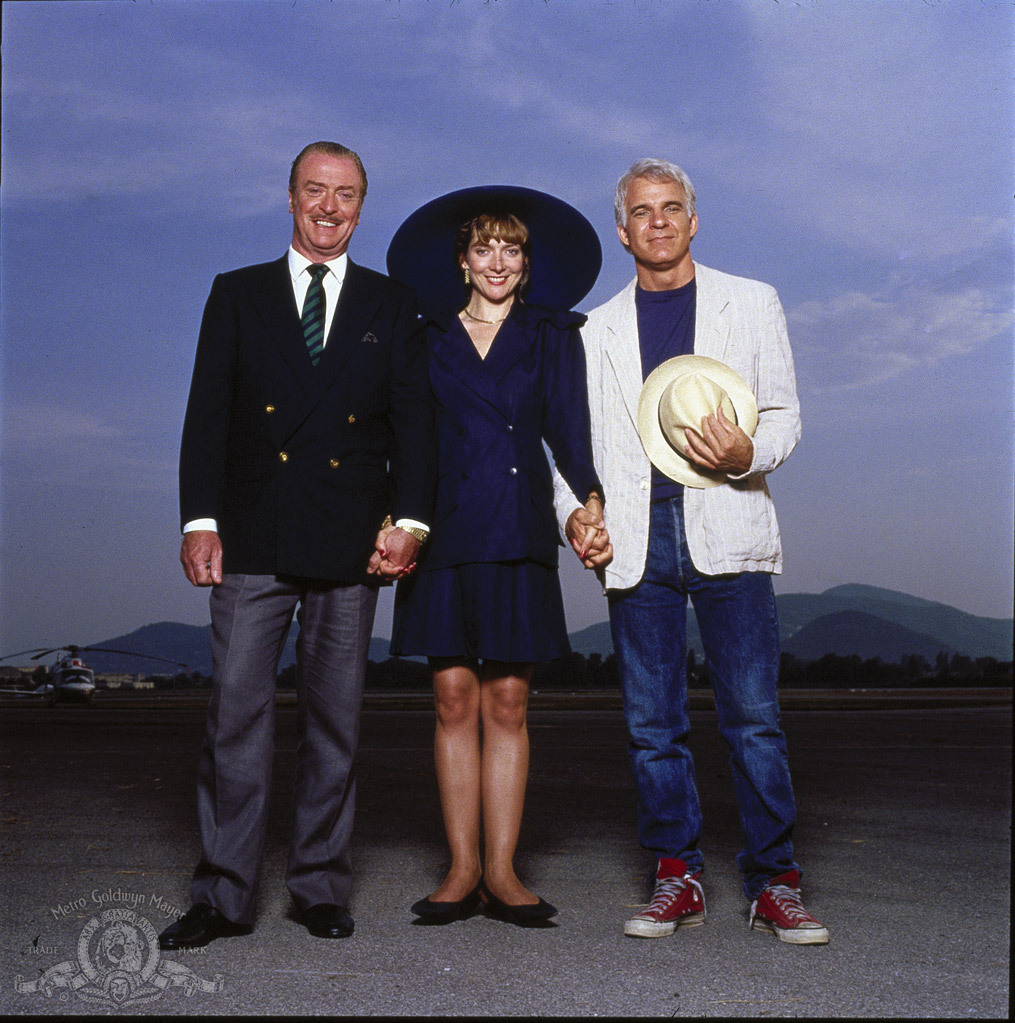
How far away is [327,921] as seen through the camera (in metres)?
3.21

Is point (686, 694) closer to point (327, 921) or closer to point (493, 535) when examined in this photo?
point (493, 535)

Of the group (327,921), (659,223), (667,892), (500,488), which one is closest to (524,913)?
(667,892)

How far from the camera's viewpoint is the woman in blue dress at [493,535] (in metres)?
3.38

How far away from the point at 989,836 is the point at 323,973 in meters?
3.61

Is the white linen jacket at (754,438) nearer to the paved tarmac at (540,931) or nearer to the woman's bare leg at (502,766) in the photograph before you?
the woman's bare leg at (502,766)

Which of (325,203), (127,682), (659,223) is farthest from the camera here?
(127,682)

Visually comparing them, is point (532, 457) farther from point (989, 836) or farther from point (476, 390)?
point (989, 836)

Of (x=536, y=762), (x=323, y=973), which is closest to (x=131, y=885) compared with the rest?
(x=323, y=973)

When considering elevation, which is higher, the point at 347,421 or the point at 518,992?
the point at 347,421

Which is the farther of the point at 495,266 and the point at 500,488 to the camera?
the point at 495,266

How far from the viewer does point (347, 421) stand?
340cm

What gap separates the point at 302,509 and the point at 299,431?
232 mm

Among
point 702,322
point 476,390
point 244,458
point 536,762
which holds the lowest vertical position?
point 536,762

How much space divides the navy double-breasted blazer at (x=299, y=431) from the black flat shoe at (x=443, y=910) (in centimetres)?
96
